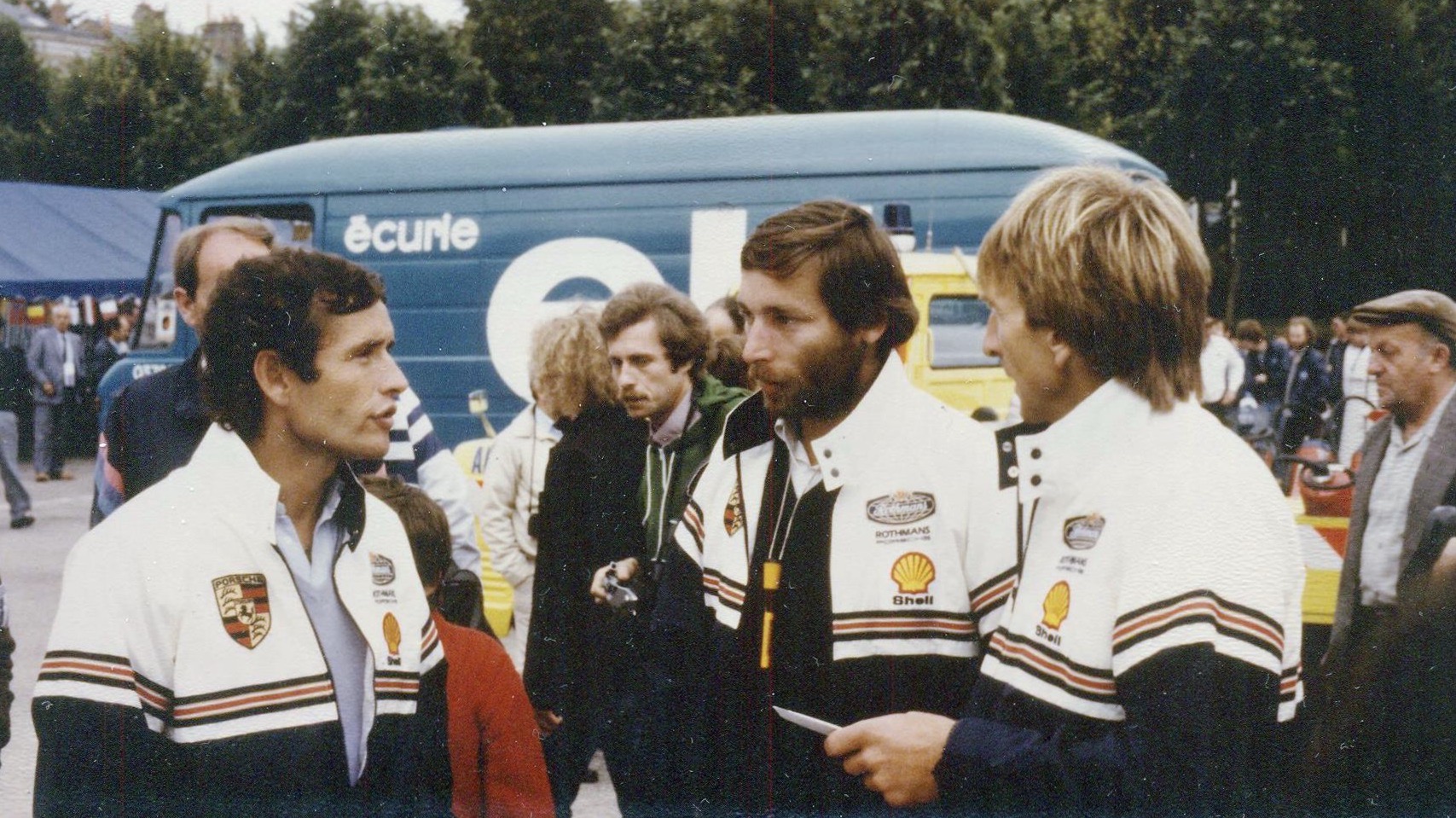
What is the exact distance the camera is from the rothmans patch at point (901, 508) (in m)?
2.07

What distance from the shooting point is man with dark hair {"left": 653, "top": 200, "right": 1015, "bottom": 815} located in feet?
6.72

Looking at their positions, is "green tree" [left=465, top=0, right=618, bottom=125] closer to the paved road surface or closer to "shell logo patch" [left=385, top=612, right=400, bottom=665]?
the paved road surface

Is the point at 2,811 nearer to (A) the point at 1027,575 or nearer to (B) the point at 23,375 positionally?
(A) the point at 1027,575

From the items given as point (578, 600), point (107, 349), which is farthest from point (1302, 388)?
point (107, 349)

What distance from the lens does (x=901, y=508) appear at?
208 cm

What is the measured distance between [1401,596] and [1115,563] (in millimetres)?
2446

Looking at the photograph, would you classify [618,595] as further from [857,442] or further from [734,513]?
[857,442]

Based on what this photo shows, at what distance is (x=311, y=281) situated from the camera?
6.68 ft

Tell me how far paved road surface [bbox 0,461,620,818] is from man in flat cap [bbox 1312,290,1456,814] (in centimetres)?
256

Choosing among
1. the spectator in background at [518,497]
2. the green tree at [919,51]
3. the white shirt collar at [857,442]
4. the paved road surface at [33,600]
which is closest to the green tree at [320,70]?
the paved road surface at [33,600]

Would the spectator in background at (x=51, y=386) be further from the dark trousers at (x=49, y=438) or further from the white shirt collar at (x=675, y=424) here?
the white shirt collar at (x=675, y=424)

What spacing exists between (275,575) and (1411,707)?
277 cm

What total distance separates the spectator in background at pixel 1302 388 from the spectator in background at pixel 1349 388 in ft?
0.59

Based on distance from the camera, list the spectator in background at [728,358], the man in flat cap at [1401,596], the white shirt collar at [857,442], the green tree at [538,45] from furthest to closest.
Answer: the green tree at [538,45], the spectator in background at [728,358], the man in flat cap at [1401,596], the white shirt collar at [857,442]
